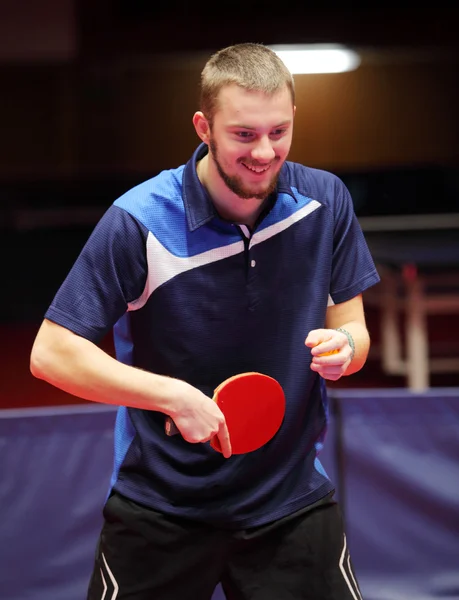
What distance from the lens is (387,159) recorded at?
951 centimetres

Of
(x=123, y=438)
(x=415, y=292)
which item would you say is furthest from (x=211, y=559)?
(x=415, y=292)

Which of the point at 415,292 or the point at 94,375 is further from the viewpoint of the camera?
the point at 415,292

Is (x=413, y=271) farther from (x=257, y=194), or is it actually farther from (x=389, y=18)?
(x=389, y=18)

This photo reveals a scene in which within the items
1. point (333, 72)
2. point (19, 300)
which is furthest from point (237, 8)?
point (19, 300)

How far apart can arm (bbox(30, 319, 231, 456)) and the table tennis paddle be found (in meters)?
0.05

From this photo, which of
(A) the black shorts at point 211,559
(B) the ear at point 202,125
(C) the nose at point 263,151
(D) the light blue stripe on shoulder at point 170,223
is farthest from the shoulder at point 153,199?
(A) the black shorts at point 211,559

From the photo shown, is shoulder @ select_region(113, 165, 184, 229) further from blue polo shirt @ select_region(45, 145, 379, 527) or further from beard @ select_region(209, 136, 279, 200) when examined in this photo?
beard @ select_region(209, 136, 279, 200)

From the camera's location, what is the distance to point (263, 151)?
5.23 ft

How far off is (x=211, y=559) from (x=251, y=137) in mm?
793

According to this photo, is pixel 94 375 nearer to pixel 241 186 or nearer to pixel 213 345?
pixel 213 345

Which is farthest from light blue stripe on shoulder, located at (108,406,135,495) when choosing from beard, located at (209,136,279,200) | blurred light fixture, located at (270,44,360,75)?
blurred light fixture, located at (270,44,360,75)

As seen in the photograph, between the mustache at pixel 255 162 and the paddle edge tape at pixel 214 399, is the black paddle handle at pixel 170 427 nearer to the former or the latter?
the paddle edge tape at pixel 214 399

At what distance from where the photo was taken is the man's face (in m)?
1.60

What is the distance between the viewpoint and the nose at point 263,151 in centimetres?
159
